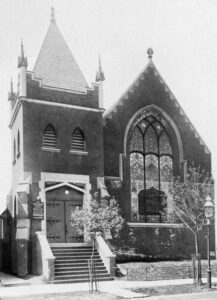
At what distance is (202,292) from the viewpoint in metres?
19.0

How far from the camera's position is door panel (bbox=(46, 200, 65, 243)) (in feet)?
88.2

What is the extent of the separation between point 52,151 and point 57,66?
17.8ft

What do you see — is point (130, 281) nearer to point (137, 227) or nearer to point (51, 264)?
point (51, 264)

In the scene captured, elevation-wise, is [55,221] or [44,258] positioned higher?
[55,221]

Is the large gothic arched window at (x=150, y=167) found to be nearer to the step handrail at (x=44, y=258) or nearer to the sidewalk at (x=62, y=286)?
the step handrail at (x=44, y=258)

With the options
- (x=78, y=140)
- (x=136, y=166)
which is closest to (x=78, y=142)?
(x=78, y=140)

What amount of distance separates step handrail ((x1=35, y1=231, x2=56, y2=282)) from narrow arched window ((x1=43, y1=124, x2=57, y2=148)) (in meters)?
5.04

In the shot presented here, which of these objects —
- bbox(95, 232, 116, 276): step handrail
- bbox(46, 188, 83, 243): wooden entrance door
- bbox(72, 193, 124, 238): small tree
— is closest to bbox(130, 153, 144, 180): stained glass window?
bbox(46, 188, 83, 243): wooden entrance door

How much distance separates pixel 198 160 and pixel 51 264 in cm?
1345

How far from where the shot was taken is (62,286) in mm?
21000

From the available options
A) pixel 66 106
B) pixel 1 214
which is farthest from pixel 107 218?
pixel 1 214

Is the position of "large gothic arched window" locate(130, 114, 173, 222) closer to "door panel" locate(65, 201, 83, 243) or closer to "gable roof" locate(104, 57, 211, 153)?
"gable roof" locate(104, 57, 211, 153)

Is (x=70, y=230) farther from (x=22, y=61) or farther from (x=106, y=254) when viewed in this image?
(x=22, y=61)

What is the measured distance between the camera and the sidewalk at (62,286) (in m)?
18.9
